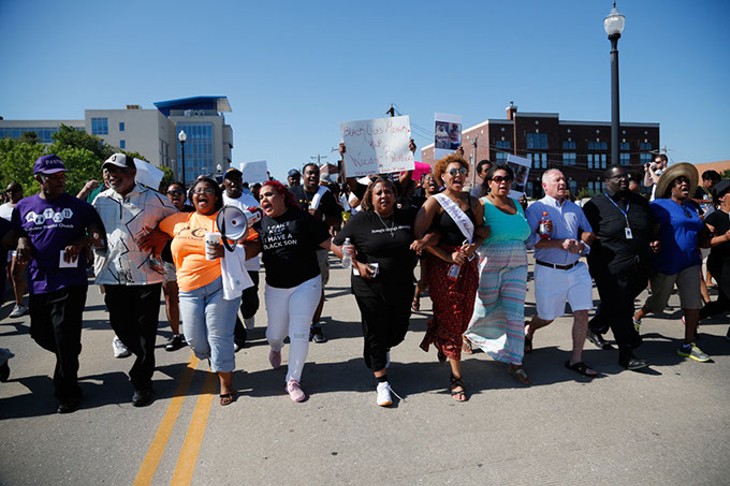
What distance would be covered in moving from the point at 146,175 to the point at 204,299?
4.70ft

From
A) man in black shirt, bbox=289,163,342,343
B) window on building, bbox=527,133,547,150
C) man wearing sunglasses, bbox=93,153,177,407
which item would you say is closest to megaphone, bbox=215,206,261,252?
man wearing sunglasses, bbox=93,153,177,407

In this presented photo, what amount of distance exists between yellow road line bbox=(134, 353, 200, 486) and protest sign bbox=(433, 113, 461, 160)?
6136mm

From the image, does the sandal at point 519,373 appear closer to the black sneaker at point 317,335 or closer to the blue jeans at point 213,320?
the black sneaker at point 317,335

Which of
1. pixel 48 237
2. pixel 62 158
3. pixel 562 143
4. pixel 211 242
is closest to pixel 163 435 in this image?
pixel 211 242

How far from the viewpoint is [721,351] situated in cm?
562

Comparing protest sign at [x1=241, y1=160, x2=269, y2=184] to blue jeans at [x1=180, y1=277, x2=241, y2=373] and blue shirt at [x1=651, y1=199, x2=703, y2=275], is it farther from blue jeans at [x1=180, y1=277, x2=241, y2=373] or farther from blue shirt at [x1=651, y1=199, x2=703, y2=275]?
blue shirt at [x1=651, y1=199, x2=703, y2=275]

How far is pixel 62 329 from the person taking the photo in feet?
14.1

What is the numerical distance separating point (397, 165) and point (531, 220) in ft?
5.54

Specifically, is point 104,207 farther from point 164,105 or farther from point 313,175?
point 164,105

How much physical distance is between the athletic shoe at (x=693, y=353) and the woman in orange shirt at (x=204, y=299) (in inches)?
187

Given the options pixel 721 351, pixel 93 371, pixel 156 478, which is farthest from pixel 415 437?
pixel 721 351

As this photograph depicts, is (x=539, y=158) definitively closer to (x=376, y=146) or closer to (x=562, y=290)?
(x=376, y=146)

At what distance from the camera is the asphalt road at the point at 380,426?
10.5ft

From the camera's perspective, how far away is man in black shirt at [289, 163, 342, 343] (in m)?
6.50
